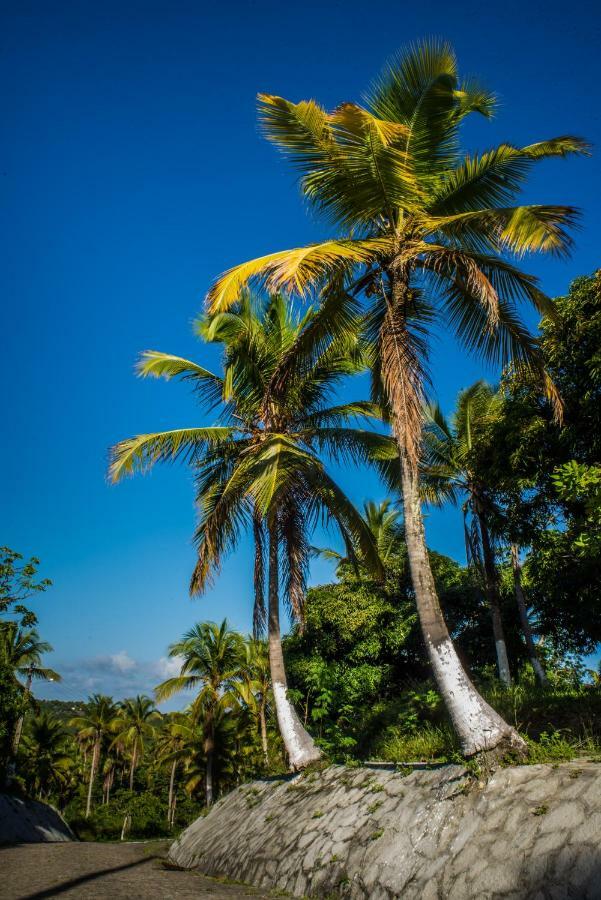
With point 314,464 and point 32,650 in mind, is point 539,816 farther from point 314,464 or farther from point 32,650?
point 32,650

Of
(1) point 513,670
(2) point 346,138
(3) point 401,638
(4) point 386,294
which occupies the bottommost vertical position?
(1) point 513,670

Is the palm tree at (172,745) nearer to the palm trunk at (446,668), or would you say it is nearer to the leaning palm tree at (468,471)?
the leaning palm tree at (468,471)

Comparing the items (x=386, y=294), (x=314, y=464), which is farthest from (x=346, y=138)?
(x=314, y=464)

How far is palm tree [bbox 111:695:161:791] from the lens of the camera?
4372 cm

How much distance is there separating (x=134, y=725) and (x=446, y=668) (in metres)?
45.6

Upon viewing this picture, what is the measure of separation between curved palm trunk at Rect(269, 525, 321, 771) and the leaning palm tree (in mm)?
6632

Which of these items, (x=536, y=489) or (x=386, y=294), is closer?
(x=386, y=294)

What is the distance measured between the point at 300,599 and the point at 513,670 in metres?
14.3

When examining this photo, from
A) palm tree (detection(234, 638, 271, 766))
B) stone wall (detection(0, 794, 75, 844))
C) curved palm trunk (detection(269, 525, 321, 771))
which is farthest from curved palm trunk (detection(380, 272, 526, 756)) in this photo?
palm tree (detection(234, 638, 271, 766))

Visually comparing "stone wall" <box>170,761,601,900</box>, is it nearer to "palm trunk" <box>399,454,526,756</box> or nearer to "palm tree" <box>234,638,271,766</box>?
"palm trunk" <box>399,454,526,756</box>

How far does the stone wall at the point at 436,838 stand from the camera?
4359mm

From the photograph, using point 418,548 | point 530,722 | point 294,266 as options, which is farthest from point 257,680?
point 294,266

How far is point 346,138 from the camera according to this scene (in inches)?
302

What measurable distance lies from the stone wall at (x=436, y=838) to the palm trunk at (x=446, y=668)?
408 mm
